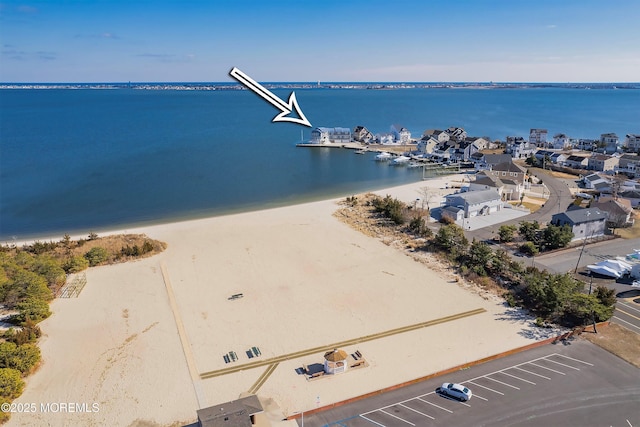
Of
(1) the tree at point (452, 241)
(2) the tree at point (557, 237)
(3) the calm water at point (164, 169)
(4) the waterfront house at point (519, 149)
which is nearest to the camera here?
(1) the tree at point (452, 241)

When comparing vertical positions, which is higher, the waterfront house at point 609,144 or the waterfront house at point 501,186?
the waterfront house at point 609,144

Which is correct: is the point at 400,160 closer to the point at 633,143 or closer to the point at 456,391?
the point at 633,143

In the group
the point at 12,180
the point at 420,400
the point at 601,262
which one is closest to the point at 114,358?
the point at 420,400

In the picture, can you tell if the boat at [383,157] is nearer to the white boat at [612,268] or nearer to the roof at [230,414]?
the white boat at [612,268]

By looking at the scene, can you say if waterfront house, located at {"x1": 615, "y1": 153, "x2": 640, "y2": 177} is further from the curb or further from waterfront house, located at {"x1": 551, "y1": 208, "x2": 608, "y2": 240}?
the curb

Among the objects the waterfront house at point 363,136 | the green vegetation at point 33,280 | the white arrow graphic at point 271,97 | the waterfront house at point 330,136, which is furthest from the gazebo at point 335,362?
the waterfront house at point 363,136

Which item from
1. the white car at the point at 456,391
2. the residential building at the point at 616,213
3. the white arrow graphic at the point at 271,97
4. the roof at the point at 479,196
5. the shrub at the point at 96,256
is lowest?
the white car at the point at 456,391

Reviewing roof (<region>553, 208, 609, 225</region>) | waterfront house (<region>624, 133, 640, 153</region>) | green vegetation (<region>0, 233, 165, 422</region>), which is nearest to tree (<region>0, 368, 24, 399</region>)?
green vegetation (<region>0, 233, 165, 422</region>)
